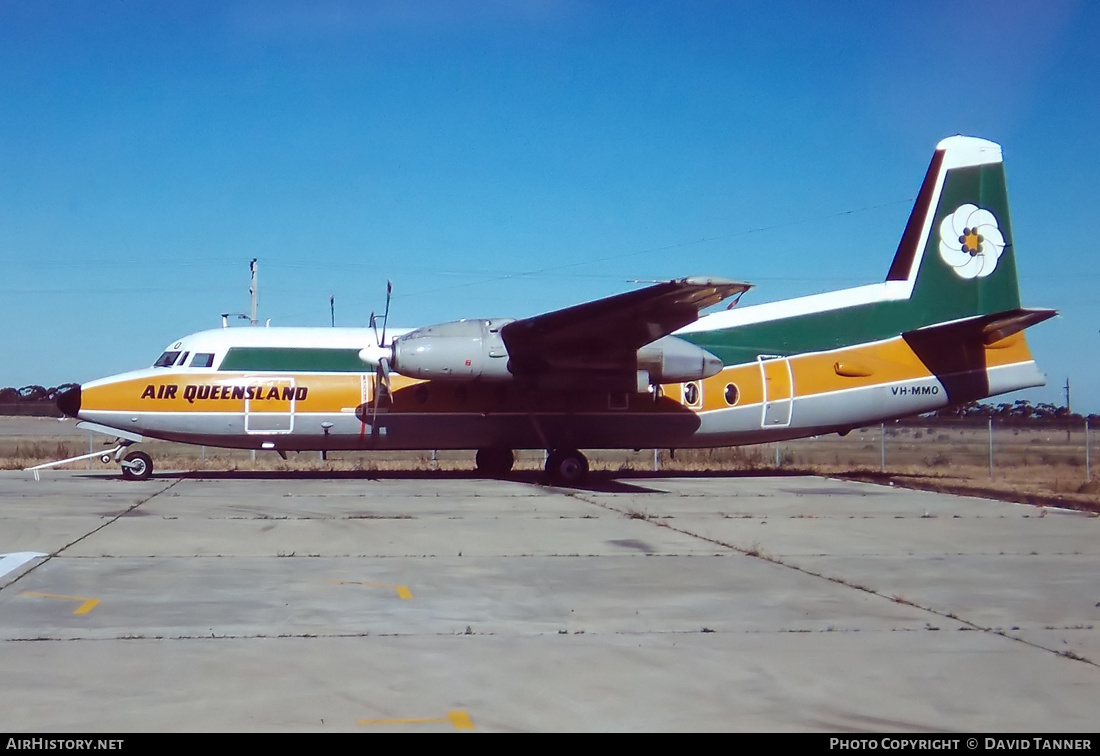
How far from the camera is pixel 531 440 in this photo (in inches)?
850

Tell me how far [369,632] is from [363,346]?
1422 centimetres

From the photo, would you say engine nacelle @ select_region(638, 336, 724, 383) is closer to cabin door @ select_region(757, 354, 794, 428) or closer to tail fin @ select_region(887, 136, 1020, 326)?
cabin door @ select_region(757, 354, 794, 428)

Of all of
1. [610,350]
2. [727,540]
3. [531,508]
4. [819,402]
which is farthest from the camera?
[819,402]

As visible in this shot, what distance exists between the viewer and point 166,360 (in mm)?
20797

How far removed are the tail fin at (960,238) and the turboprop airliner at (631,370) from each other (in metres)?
0.03

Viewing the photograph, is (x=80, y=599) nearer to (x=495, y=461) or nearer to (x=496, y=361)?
(x=496, y=361)

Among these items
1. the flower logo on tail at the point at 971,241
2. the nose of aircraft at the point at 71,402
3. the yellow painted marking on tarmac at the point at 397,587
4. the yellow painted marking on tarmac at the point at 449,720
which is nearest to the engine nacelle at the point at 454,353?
the nose of aircraft at the point at 71,402

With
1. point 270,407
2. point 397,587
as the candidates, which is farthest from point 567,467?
point 397,587

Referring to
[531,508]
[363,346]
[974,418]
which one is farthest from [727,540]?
[974,418]

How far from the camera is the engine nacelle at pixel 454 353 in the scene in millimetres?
19297

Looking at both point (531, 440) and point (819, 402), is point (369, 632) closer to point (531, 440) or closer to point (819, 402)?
point (531, 440)

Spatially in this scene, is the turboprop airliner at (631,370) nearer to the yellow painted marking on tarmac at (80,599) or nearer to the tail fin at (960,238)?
the tail fin at (960,238)

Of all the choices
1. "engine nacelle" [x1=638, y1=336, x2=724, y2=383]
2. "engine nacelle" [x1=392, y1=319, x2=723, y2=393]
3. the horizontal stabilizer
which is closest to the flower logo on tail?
the horizontal stabilizer
